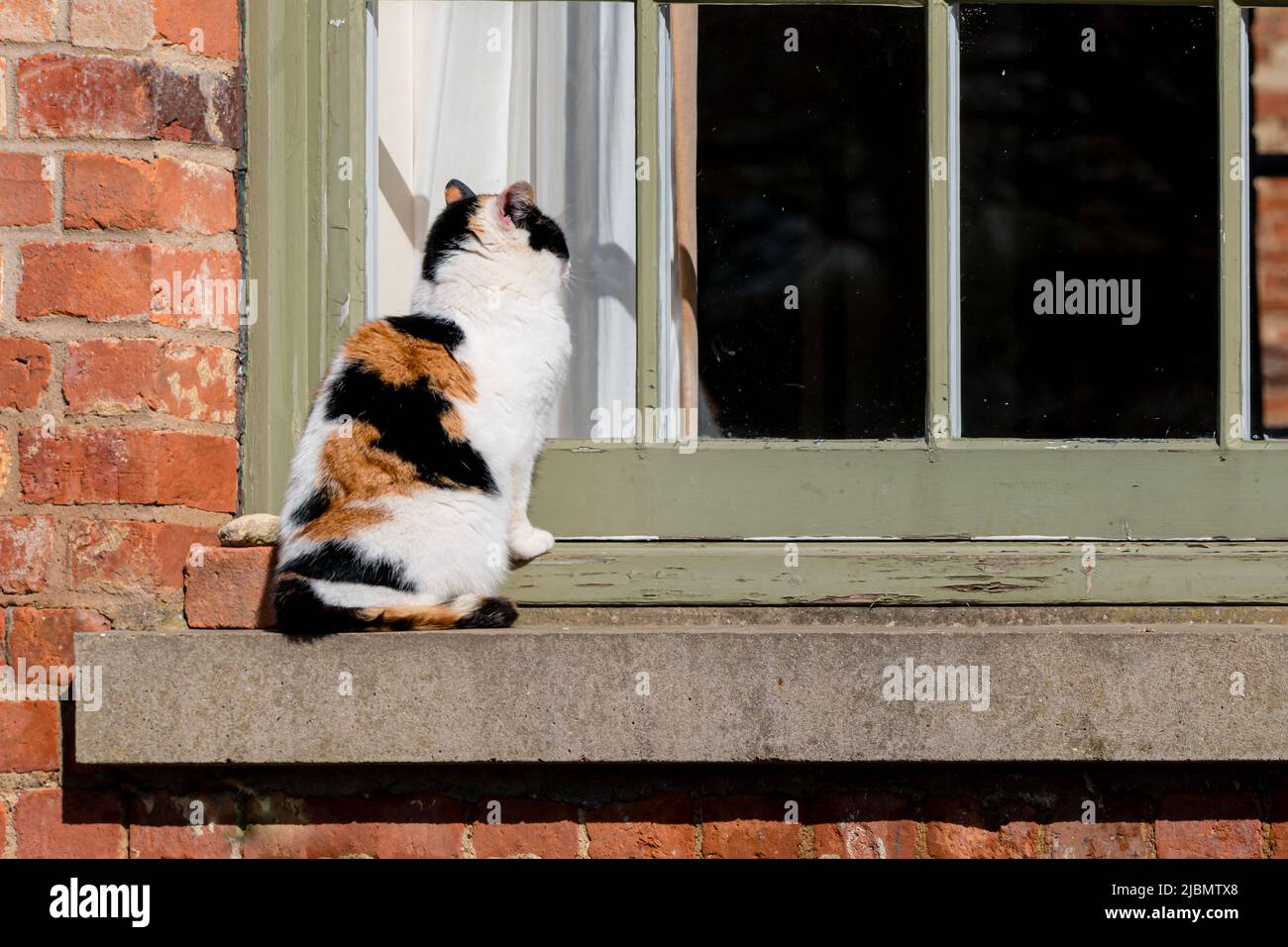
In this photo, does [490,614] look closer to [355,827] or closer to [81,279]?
[355,827]

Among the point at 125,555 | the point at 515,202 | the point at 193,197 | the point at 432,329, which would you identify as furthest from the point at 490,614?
the point at 193,197

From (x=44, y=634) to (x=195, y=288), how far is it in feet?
2.02

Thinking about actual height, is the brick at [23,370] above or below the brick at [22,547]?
above

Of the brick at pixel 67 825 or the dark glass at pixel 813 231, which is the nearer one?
the brick at pixel 67 825

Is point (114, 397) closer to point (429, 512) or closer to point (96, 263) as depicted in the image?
point (96, 263)

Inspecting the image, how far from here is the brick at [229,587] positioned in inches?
79.7

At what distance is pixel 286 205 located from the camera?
2.12 m

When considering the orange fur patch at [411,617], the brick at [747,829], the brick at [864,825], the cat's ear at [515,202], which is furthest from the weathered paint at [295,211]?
the brick at [864,825]

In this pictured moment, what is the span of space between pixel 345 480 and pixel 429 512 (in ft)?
0.46

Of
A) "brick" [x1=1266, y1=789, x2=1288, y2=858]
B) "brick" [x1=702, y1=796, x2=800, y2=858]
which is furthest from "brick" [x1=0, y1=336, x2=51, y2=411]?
"brick" [x1=1266, y1=789, x2=1288, y2=858]

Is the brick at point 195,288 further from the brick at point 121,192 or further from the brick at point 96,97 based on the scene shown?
the brick at point 96,97

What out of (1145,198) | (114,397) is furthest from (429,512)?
(1145,198)

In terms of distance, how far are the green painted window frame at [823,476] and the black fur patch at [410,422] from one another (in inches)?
7.3

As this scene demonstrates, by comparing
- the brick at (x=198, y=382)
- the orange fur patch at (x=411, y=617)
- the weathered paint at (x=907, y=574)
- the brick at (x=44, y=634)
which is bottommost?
the brick at (x=44, y=634)
